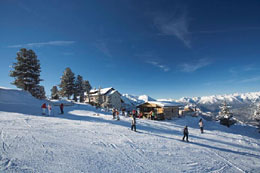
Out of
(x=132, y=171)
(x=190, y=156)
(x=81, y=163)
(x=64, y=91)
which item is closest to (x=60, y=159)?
(x=81, y=163)

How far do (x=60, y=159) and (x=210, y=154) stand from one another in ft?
28.2

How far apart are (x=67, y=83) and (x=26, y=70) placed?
1309cm

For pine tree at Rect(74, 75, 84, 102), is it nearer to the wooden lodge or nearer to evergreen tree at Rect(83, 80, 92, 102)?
evergreen tree at Rect(83, 80, 92, 102)

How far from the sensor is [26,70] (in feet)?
87.1

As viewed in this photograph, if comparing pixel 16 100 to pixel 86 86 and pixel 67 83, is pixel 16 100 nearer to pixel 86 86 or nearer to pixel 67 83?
pixel 67 83

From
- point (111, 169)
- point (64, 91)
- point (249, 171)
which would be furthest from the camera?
point (64, 91)

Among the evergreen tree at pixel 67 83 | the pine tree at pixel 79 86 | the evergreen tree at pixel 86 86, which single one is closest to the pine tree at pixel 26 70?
the evergreen tree at pixel 67 83

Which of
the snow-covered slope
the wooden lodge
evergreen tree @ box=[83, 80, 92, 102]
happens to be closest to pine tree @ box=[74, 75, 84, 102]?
evergreen tree @ box=[83, 80, 92, 102]

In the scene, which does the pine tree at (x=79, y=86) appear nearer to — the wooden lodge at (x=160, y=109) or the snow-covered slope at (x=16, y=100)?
the snow-covered slope at (x=16, y=100)

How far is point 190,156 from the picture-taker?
6711mm

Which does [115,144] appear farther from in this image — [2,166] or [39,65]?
[39,65]

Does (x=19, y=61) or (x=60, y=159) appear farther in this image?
(x=19, y=61)

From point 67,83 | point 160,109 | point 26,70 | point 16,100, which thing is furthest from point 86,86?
point 160,109

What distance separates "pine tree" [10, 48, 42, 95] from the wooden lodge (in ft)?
87.4
